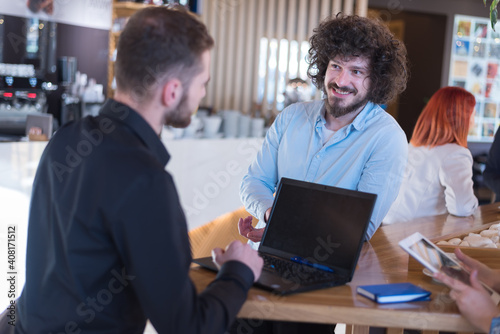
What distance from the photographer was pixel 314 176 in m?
2.19

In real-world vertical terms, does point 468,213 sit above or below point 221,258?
below

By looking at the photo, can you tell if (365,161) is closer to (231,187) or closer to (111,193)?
(111,193)

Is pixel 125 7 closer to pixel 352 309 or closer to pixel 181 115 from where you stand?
pixel 181 115

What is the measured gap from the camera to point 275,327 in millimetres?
2045

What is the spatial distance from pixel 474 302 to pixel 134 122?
2.92 feet

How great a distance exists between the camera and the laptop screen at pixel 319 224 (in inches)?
62.1

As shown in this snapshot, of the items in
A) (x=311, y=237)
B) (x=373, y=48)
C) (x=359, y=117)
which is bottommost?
(x=311, y=237)

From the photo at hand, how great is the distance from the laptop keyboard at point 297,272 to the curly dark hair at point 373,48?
2.83 ft

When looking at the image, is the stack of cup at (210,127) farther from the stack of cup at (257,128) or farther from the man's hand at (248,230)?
the man's hand at (248,230)

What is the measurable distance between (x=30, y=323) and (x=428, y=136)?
248 cm

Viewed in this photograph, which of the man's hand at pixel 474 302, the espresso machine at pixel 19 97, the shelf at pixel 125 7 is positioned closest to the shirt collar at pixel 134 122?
the man's hand at pixel 474 302

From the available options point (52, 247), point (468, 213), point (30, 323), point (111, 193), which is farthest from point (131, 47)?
point (468, 213)

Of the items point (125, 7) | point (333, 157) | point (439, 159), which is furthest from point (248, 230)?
point (125, 7)

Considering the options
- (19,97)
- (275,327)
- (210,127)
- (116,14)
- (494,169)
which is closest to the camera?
(275,327)
